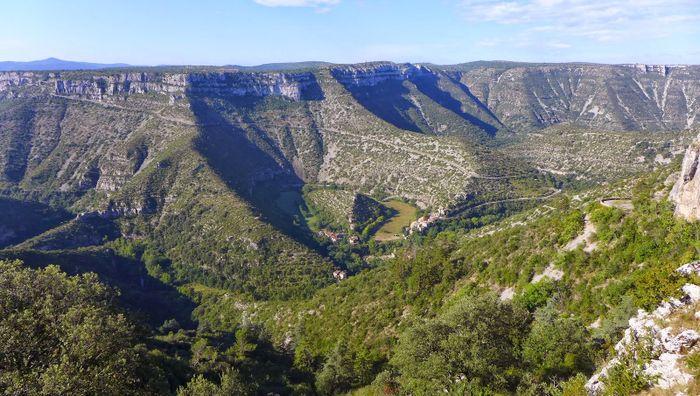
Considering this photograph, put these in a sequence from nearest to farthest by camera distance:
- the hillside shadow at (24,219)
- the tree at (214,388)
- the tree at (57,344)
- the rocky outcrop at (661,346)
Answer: the rocky outcrop at (661,346) < the tree at (57,344) < the tree at (214,388) < the hillside shadow at (24,219)

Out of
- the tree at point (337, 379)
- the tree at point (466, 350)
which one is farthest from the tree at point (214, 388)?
the tree at point (466, 350)

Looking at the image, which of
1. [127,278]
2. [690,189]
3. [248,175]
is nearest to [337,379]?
[690,189]

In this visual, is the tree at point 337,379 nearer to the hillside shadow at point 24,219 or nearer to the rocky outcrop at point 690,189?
the rocky outcrop at point 690,189

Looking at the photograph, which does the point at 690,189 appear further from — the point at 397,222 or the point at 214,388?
the point at 397,222

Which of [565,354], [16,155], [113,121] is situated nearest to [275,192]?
[113,121]

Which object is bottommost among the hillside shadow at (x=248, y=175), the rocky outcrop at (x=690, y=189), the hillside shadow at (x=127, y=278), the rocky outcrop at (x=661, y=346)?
the hillside shadow at (x=127, y=278)

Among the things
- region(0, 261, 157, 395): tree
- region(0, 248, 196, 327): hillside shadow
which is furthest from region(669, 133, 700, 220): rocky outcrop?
region(0, 248, 196, 327): hillside shadow

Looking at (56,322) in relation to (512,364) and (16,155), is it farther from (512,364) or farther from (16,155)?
(16,155)

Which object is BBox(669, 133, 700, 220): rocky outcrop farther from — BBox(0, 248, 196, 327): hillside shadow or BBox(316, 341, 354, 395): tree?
BBox(0, 248, 196, 327): hillside shadow
